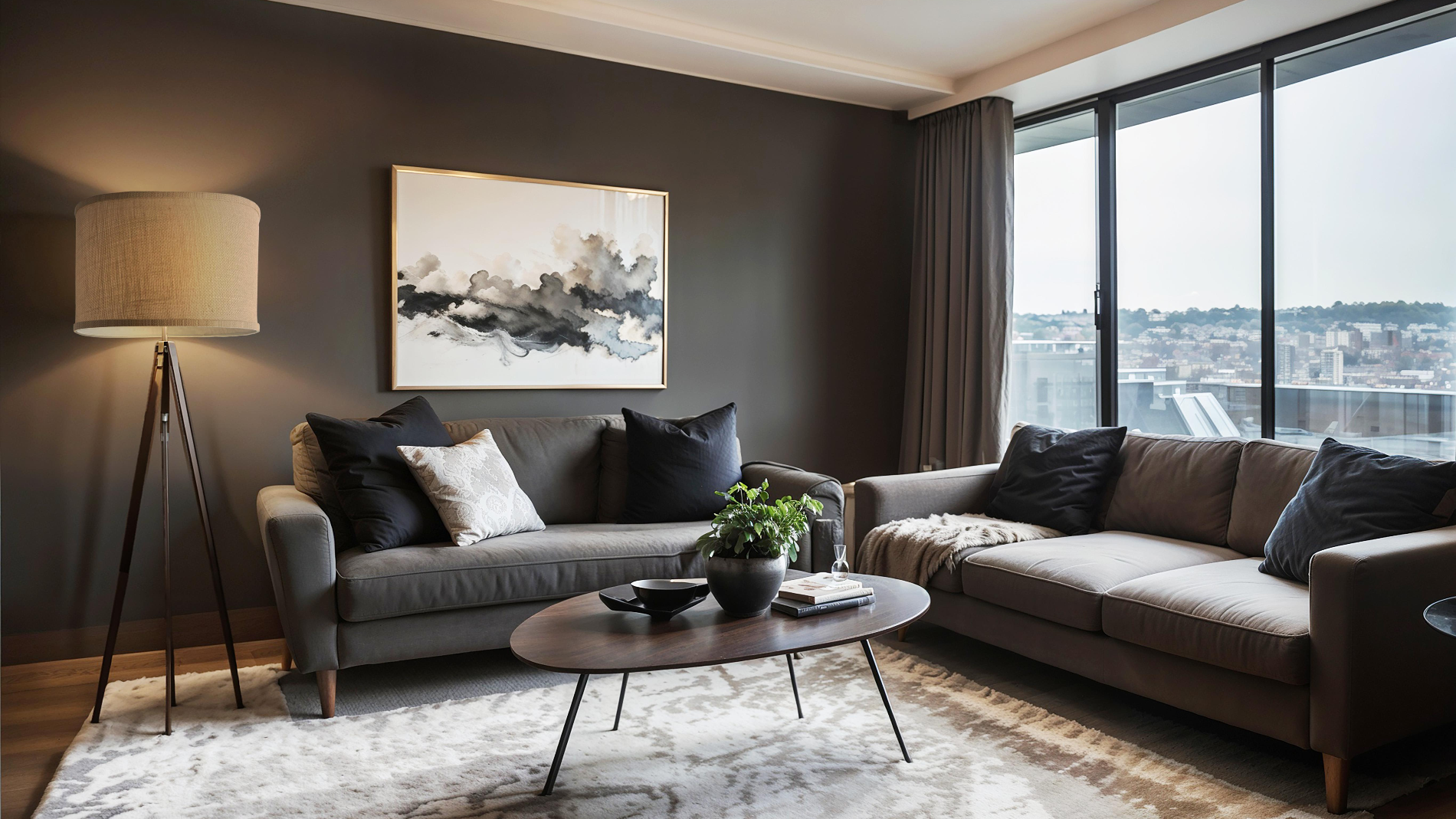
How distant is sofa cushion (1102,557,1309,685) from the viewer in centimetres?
223

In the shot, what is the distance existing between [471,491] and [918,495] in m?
1.75

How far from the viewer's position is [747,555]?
2.33m

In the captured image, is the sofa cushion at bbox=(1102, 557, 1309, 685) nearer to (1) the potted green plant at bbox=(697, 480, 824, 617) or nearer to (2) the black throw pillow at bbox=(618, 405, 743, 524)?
(1) the potted green plant at bbox=(697, 480, 824, 617)

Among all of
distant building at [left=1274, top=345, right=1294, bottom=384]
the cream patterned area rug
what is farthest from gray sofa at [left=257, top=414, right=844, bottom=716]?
distant building at [left=1274, top=345, right=1294, bottom=384]

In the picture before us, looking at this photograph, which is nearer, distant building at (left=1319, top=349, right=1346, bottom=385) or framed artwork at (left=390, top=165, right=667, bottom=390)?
distant building at (left=1319, top=349, right=1346, bottom=385)

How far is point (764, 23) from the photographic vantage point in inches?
158

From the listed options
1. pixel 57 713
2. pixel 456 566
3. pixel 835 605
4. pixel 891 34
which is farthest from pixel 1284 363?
pixel 57 713

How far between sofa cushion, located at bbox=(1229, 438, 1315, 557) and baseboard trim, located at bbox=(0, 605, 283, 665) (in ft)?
11.3

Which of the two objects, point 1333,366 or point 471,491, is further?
point 1333,366

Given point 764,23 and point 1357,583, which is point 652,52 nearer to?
point 764,23

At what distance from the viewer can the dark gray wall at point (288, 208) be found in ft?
10.8

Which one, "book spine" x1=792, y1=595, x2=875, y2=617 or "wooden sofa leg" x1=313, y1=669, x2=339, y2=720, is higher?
"book spine" x1=792, y1=595, x2=875, y2=617

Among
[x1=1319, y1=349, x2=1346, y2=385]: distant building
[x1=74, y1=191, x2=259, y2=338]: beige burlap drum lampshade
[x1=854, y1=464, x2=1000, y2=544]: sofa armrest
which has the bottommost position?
[x1=854, y1=464, x2=1000, y2=544]: sofa armrest

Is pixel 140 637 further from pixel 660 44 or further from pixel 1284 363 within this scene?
pixel 1284 363
